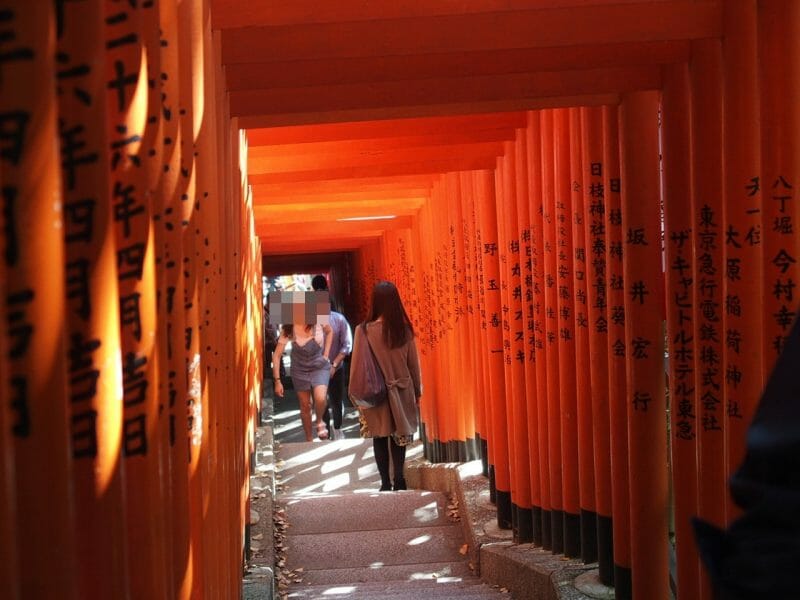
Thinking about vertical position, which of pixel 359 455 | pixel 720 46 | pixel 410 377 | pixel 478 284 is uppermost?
pixel 720 46

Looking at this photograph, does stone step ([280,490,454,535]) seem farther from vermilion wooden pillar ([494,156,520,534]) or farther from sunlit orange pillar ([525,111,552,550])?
sunlit orange pillar ([525,111,552,550])

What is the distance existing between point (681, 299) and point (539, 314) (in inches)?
87.9

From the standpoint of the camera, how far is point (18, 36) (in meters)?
1.68

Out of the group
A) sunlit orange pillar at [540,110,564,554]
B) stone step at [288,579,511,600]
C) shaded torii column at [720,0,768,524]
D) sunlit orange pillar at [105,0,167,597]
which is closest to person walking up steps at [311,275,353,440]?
stone step at [288,579,511,600]

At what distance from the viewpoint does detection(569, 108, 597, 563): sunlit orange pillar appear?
665cm

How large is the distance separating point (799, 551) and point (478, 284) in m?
8.49

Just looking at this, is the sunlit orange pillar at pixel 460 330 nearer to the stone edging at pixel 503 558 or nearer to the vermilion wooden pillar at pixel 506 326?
the stone edging at pixel 503 558

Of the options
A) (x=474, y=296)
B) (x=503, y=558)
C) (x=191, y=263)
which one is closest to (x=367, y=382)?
(x=474, y=296)

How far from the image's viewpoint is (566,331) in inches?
276

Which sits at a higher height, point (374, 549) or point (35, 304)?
point (35, 304)

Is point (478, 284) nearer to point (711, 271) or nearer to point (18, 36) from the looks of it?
point (711, 271)

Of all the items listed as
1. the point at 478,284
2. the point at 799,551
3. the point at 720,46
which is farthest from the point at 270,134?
the point at 799,551

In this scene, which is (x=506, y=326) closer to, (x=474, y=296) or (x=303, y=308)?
(x=474, y=296)

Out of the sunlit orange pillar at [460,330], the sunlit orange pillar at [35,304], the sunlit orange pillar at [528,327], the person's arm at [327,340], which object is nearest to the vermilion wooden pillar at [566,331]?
the sunlit orange pillar at [528,327]
